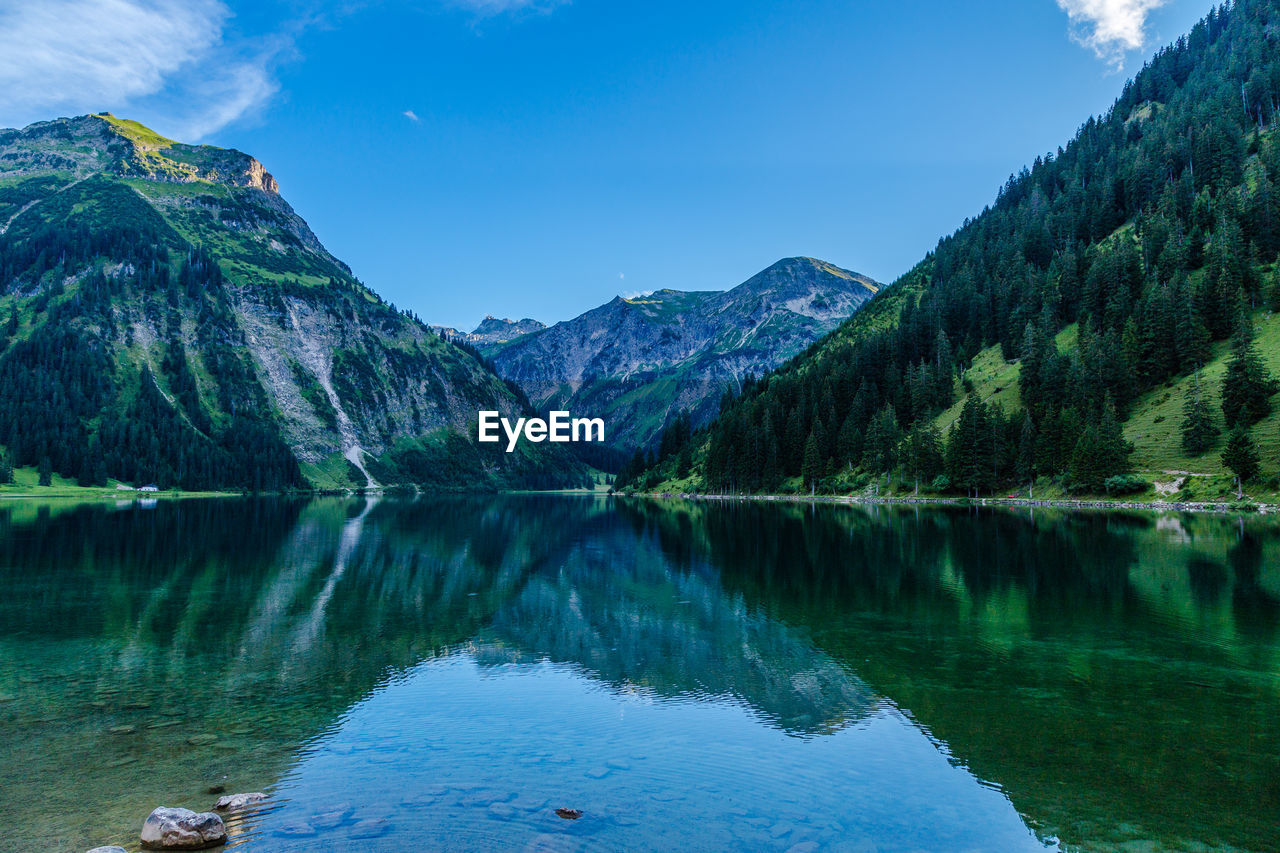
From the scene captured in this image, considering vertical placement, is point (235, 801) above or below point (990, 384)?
below

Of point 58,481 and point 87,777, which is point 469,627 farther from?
point 58,481

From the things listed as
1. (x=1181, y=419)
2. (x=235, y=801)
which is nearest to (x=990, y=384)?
(x=1181, y=419)

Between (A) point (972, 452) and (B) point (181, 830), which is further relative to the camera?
(A) point (972, 452)

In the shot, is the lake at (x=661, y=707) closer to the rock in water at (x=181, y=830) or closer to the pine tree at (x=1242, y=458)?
the rock in water at (x=181, y=830)

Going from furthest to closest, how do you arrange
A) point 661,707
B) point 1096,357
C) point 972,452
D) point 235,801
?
1. point 972,452
2. point 1096,357
3. point 661,707
4. point 235,801

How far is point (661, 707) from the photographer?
2072 centimetres

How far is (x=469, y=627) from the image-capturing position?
32.0 meters

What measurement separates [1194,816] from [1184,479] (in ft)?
332

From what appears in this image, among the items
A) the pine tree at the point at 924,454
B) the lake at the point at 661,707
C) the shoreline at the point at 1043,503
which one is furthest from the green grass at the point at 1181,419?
the lake at the point at 661,707

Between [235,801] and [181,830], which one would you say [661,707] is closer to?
[235,801]

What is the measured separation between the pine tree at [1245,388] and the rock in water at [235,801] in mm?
113103

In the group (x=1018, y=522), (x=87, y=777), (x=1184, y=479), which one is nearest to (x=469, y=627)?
(x=87, y=777)

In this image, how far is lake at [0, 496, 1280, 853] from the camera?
43.5ft

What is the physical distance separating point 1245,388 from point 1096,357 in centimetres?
2929
